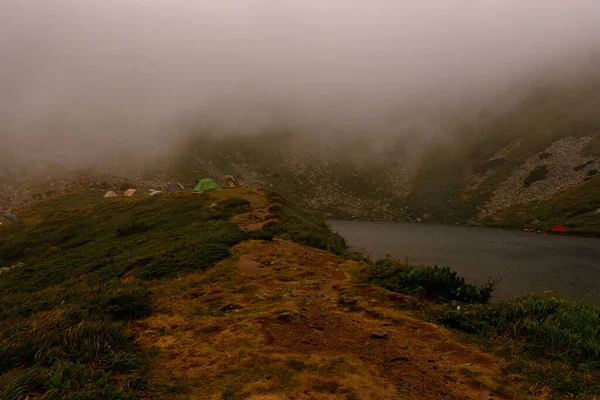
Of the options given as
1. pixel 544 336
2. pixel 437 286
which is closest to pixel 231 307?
pixel 437 286

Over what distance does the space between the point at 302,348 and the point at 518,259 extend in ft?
115

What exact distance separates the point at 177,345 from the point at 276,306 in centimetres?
325

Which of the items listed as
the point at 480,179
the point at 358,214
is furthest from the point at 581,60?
the point at 358,214

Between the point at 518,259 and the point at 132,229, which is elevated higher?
the point at 518,259

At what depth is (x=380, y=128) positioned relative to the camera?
527 feet

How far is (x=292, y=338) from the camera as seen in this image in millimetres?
7328

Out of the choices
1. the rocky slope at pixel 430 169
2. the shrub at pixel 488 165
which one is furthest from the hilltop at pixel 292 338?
the shrub at pixel 488 165

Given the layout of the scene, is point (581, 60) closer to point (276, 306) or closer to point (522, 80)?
point (522, 80)

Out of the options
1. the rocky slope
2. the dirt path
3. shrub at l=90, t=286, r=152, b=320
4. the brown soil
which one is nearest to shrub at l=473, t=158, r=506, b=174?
the rocky slope

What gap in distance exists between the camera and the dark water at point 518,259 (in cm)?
2281

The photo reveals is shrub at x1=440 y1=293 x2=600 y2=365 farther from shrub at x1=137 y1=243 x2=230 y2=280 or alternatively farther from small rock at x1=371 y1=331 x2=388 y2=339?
shrub at x1=137 y1=243 x2=230 y2=280

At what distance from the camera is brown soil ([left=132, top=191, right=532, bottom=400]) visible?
5.37m

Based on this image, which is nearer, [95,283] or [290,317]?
[290,317]

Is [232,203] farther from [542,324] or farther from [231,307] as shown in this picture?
[542,324]
